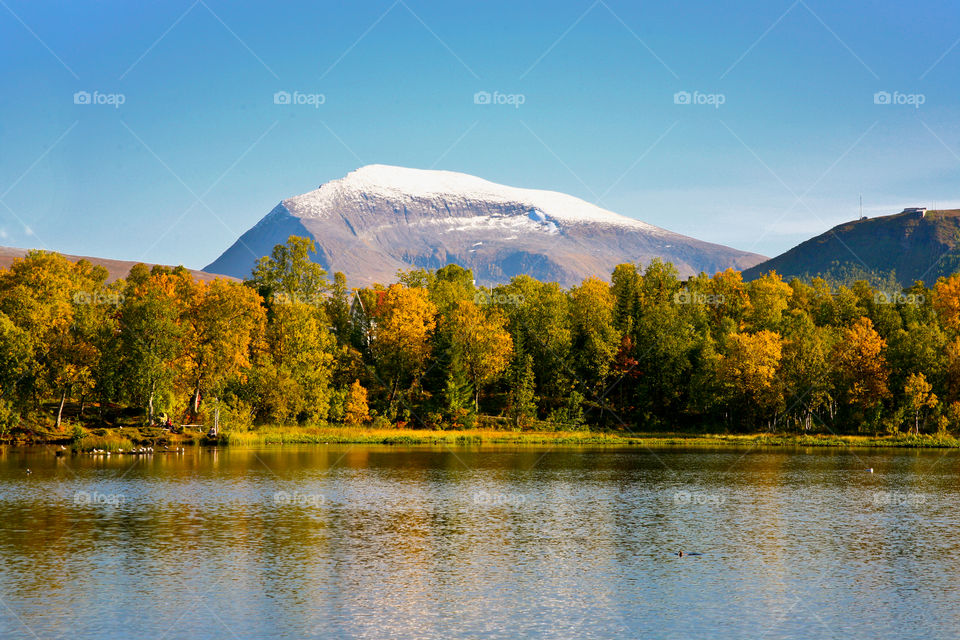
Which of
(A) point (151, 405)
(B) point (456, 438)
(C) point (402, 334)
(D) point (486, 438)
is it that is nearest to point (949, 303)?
(D) point (486, 438)

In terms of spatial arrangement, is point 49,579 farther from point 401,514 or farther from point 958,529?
point 958,529

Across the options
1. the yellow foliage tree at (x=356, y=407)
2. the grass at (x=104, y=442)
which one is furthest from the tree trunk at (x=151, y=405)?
the yellow foliage tree at (x=356, y=407)

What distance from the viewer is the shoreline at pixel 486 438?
92.1m

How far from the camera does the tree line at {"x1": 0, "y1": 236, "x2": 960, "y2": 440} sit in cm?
9294

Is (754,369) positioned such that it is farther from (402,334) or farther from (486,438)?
(402,334)

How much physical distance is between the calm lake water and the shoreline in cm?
1782

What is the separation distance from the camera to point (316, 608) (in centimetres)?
3094

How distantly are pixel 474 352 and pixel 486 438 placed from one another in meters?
13.7

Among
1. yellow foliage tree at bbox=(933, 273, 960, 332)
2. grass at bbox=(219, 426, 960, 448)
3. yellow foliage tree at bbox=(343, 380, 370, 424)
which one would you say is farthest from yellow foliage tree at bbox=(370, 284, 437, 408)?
yellow foliage tree at bbox=(933, 273, 960, 332)

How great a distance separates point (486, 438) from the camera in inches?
4208

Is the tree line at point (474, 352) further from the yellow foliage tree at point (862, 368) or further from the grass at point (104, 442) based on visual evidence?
the grass at point (104, 442)

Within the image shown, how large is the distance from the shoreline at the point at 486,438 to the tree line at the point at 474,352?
2.51 meters

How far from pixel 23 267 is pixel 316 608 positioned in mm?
85039

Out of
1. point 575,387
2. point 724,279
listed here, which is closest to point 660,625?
point 575,387
